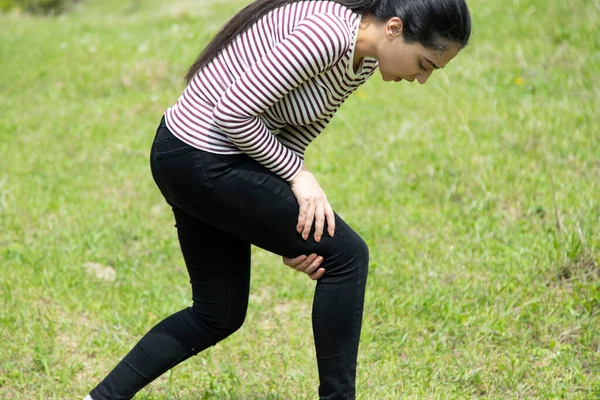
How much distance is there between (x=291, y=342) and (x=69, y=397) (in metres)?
1.00

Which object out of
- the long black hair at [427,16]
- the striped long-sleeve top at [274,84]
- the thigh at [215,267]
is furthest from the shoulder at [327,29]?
the thigh at [215,267]

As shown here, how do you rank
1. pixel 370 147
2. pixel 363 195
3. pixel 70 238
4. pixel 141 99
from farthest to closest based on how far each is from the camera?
1. pixel 141 99
2. pixel 370 147
3. pixel 363 195
4. pixel 70 238

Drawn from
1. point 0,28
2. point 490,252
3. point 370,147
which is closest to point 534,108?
→ point 370,147

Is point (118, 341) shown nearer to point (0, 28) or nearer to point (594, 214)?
point (594, 214)

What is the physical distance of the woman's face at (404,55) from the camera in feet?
6.90

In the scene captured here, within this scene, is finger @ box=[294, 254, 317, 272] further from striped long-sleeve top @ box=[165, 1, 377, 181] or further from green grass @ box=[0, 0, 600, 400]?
green grass @ box=[0, 0, 600, 400]

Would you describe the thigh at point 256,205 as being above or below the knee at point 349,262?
above

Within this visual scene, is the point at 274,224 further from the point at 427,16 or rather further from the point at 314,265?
the point at 427,16

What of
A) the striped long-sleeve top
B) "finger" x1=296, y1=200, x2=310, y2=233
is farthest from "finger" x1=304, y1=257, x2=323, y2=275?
the striped long-sleeve top

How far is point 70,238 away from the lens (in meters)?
→ 4.46

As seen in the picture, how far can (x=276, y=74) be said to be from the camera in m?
2.03

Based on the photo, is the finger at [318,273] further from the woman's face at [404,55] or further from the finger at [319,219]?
the woman's face at [404,55]

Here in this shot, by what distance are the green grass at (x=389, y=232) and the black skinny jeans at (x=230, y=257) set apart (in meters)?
0.63

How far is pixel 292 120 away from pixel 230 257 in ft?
1.69
